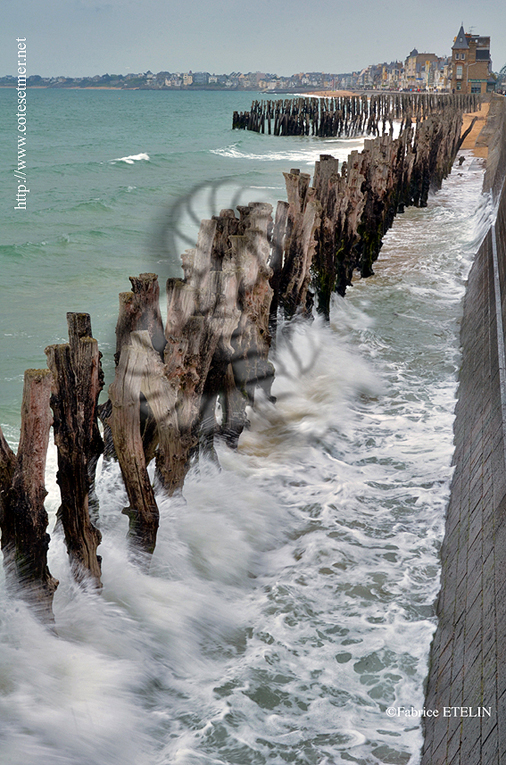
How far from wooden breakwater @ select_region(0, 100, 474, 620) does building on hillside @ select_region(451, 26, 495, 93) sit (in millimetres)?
111940

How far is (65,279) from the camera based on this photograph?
488 inches

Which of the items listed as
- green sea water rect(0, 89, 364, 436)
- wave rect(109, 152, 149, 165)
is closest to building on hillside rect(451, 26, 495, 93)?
green sea water rect(0, 89, 364, 436)

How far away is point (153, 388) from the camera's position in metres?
3.51

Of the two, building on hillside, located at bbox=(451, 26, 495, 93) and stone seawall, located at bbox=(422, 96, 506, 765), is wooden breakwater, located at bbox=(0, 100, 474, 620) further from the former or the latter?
building on hillside, located at bbox=(451, 26, 495, 93)

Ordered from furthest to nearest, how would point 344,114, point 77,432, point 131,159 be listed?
point 344,114 → point 131,159 → point 77,432

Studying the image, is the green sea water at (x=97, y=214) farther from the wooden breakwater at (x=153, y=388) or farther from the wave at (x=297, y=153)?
the wooden breakwater at (x=153, y=388)

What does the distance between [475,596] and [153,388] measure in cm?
185

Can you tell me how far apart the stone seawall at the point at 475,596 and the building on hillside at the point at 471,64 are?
113074 millimetres

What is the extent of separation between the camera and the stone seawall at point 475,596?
225cm

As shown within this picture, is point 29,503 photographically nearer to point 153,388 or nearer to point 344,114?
point 153,388

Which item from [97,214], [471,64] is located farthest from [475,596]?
[471,64]

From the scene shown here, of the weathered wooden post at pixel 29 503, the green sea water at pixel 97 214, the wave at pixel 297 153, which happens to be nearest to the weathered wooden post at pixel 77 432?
the weathered wooden post at pixel 29 503

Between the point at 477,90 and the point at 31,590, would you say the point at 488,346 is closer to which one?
the point at 31,590

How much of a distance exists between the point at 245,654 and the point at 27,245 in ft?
44.2
